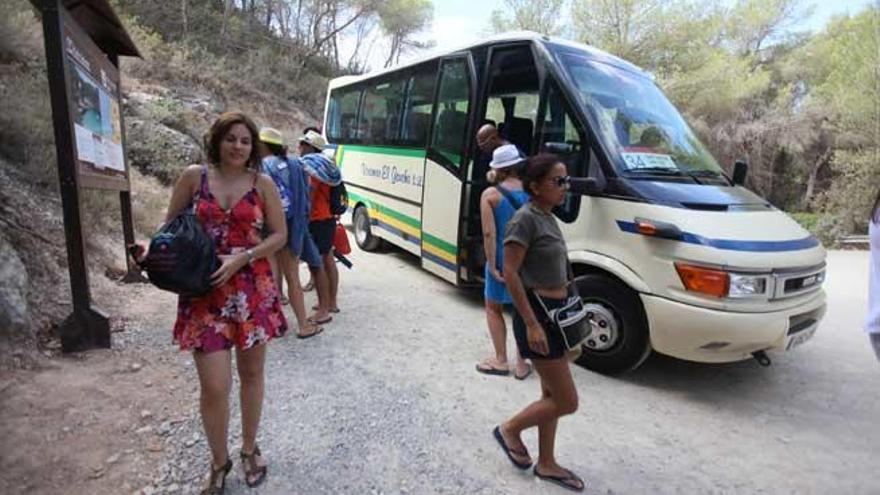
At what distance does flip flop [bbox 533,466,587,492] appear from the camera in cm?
256

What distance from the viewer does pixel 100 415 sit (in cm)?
293

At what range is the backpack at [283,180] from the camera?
409 centimetres

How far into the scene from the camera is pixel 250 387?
245 centimetres

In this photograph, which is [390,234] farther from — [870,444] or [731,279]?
[870,444]

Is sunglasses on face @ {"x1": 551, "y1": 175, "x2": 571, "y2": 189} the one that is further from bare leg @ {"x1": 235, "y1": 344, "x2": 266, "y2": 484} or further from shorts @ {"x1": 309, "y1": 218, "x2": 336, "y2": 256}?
shorts @ {"x1": 309, "y1": 218, "x2": 336, "y2": 256}

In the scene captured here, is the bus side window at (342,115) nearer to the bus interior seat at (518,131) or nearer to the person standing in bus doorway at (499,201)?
the bus interior seat at (518,131)

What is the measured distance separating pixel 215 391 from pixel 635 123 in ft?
12.1

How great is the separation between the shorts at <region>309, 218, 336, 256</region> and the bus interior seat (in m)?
2.13

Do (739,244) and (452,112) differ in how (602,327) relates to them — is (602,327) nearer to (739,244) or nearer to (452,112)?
(739,244)

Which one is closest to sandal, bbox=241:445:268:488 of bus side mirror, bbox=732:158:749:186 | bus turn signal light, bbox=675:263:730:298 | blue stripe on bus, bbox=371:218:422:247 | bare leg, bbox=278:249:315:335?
bare leg, bbox=278:249:315:335

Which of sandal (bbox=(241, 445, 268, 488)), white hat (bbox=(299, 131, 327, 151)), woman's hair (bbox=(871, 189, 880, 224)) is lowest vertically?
sandal (bbox=(241, 445, 268, 488))

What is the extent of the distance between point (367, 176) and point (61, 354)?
15.6ft

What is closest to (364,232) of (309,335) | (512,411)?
(309,335)

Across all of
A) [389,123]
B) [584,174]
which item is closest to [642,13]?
[389,123]
